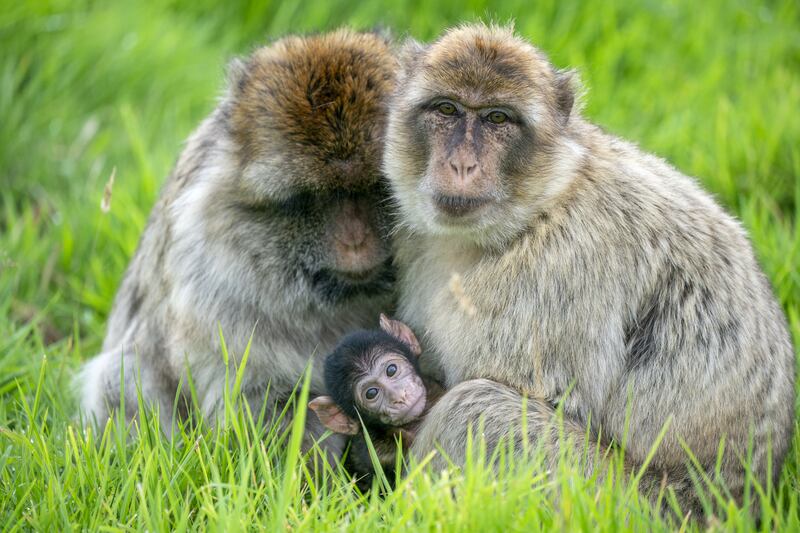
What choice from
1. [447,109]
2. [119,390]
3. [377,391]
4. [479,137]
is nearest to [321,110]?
[447,109]

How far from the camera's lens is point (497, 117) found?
156 inches

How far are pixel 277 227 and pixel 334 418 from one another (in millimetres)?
762

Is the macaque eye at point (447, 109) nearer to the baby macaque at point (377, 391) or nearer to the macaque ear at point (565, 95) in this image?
the macaque ear at point (565, 95)

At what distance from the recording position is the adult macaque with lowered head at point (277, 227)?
4266mm

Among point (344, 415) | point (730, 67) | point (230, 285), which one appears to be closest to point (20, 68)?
point (230, 285)

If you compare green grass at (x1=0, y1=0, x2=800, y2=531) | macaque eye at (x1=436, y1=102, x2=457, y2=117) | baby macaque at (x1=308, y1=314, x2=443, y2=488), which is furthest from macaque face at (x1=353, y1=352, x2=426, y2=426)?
macaque eye at (x1=436, y1=102, x2=457, y2=117)

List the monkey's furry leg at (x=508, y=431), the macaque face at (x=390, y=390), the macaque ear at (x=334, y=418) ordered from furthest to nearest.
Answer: the macaque ear at (x=334, y=418) → the macaque face at (x=390, y=390) → the monkey's furry leg at (x=508, y=431)

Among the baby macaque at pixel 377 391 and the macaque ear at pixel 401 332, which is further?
the macaque ear at pixel 401 332

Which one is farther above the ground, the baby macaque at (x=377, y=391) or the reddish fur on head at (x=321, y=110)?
the reddish fur on head at (x=321, y=110)

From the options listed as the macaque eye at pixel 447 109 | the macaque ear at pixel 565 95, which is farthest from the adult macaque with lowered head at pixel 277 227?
the macaque ear at pixel 565 95

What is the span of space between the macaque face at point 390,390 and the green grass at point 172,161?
32 cm

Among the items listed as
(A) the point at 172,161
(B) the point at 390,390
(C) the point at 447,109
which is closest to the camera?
(C) the point at 447,109

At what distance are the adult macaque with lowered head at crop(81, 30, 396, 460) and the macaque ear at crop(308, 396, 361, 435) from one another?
357 millimetres

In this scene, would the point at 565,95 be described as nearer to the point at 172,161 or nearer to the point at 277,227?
the point at 277,227
